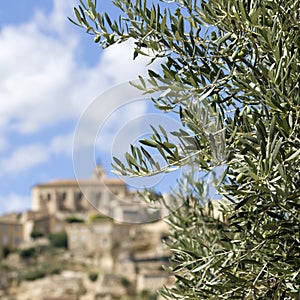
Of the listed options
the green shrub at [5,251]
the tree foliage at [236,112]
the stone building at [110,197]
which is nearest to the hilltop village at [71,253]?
the green shrub at [5,251]

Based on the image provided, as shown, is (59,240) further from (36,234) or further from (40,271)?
(40,271)

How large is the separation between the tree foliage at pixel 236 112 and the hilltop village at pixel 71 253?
178ft

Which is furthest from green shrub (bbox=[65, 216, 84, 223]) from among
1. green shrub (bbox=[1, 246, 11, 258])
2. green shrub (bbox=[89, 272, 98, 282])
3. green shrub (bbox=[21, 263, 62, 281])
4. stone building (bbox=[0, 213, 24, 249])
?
green shrub (bbox=[89, 272, 98, 282])

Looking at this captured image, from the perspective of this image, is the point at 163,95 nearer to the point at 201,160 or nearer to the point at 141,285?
the point at 201,160

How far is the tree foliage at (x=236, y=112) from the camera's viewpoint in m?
2.99

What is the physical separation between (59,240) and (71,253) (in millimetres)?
2262

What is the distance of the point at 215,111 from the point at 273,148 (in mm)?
634

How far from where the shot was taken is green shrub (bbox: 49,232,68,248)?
78.3m

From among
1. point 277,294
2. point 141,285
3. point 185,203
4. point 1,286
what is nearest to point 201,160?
point 277,294

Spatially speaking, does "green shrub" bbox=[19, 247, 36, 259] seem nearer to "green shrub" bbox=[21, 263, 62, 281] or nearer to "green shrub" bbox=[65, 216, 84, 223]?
"green shrub" bbox=[21, 263, 62, 281]

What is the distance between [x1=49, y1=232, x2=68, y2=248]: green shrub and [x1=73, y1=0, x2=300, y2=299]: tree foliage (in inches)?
2987

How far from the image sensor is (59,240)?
78562 millimetres

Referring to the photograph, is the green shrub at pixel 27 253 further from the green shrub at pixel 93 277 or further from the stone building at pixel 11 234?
the green shrub at pixel 93 277

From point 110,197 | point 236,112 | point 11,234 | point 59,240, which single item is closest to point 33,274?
point 59,240
